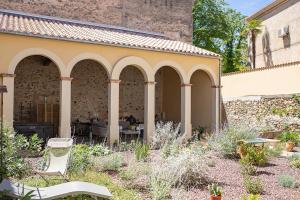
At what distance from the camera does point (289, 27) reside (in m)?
21.8

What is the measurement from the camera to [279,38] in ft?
75.9

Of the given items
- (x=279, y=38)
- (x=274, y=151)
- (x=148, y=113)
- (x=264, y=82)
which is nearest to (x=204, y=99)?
(x=264, y=82)

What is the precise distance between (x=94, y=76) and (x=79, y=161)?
8.85m

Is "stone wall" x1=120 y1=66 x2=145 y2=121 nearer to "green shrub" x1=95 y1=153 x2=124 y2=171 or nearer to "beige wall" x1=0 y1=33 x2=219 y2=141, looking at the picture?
"beige wall" x1=0 y1=33 x2=219 y2=141

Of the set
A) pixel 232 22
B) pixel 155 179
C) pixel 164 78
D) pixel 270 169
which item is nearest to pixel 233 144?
pixel 270 169

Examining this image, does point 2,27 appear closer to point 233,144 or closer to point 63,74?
point 63,74

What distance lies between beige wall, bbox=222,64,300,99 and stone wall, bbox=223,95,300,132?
2.22 feet

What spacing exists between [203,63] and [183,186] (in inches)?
369

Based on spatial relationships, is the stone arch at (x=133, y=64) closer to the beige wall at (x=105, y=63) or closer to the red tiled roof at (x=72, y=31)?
the beige wall at (x=105, y=63)

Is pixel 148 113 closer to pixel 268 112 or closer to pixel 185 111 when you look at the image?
pixel 185 111

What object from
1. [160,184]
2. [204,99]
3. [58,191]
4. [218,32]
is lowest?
[160,184]

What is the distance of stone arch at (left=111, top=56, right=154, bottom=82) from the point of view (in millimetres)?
13273

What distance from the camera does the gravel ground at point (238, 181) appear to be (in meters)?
6.89

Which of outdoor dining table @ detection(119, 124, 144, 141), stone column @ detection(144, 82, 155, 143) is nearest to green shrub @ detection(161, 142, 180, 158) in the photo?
stone column @ detection(144, 82, 155, 143)
